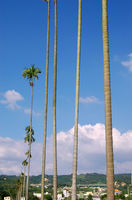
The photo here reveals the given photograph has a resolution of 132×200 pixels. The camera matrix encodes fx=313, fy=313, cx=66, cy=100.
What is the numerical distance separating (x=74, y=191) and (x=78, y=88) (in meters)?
6.94

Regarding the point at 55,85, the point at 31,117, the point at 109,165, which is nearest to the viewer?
the point at 109,165

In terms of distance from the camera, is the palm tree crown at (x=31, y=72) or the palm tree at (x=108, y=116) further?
the palm tree crown at (x=31, y=72)

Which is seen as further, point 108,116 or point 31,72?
point 31,72

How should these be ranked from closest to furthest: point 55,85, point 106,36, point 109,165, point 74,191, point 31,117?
point 109,165, point 106,36, point 74,191, point 55,85, point 31,117

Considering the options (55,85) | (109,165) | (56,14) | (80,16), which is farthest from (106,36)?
(56,14)

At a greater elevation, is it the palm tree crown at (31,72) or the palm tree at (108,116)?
the palm tree crown at (31,72)

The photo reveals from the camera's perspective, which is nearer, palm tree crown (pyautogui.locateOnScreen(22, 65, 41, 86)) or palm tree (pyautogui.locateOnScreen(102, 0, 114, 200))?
palm tree (pyautogui.locateOnScreen(102, 0, 114, 200))

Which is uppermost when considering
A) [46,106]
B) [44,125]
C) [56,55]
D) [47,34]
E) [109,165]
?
[47,34]

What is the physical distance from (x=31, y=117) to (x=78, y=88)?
3640cm

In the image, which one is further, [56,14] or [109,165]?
[56,14]

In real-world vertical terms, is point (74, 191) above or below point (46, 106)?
below

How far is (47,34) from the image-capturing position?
32.6 m

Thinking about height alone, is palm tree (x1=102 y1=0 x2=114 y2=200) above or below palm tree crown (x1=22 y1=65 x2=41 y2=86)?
below

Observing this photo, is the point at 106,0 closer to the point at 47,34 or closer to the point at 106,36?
the point at 106,36
